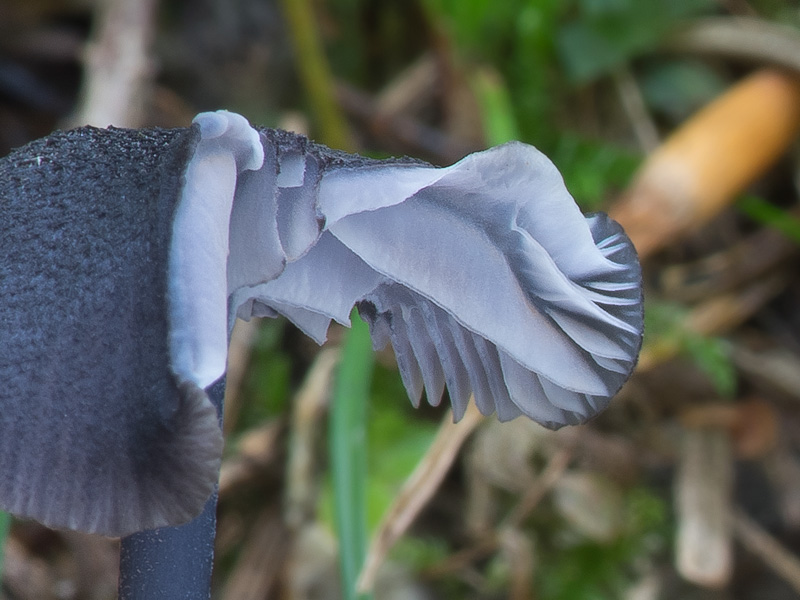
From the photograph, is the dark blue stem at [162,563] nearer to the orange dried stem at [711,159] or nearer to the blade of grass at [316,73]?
the orange dried stem at [711,159]

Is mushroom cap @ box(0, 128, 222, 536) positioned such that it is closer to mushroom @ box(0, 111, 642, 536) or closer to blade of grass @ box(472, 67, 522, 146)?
mushroom @ box(0, 111, 642, 536)

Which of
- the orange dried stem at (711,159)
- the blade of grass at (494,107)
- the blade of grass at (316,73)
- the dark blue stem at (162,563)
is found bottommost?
the dark blue stem at (162,563)

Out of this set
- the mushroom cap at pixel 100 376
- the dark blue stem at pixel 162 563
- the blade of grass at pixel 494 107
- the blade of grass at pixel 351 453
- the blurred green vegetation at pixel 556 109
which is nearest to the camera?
the mushroom cap at pixel 100 376

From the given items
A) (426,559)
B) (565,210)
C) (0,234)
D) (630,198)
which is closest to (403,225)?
(565,210)

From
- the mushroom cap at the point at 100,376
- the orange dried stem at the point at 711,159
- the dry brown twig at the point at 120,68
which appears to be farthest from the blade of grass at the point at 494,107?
the mushroom cap at the point at 100,376

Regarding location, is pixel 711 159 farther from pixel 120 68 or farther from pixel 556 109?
pixel 120 68

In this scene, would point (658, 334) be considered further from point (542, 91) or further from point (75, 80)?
point (75, 80)

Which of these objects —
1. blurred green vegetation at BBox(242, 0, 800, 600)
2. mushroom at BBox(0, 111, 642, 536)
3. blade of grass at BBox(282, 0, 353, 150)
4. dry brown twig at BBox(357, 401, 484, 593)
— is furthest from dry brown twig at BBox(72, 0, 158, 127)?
mushroom at BBox(0, 111, 642, 536)
